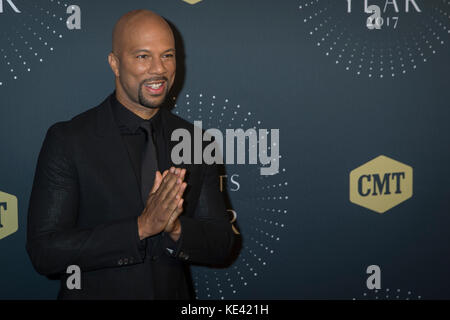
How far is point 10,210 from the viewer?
2098 millimetres

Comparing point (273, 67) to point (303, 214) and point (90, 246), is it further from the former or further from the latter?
point (90, 246)

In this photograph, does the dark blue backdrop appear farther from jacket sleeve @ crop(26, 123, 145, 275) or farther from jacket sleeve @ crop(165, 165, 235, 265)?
Result: jacket sleeve @ crop(26, 123, 145, 275)

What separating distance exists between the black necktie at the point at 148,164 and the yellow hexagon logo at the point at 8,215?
796 mm

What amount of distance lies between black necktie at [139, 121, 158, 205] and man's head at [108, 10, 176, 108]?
10 centimetres

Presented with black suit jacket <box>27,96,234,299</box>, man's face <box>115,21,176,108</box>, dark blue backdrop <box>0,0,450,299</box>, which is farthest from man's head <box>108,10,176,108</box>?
dark blue backdrop <box>0,0,450,299</box>

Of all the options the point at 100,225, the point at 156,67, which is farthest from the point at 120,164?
the point at 156,67

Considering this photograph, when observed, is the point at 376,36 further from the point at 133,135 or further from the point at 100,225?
the point at 100,225

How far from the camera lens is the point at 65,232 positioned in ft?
4.98

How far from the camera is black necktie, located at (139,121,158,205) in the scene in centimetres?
164

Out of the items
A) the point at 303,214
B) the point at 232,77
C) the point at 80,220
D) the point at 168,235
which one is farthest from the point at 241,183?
the point at 80,220

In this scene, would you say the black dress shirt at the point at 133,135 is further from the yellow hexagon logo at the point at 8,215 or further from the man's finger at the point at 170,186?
the yellow hexagon logo at the point at 8,215

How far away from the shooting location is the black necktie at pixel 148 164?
5.40ft

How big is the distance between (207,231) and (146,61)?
2.09 feet
